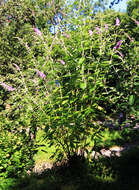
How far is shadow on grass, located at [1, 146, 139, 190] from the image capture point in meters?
2.63

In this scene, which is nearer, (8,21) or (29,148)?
(29,148)

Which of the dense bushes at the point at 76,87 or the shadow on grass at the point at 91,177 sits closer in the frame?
the shadow on grass at the point at 91,177

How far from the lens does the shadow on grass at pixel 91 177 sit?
263 cm

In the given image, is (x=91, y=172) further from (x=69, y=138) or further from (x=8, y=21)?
(x=8, y=21)

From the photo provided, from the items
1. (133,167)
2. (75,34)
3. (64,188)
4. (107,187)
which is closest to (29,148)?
(64,188)

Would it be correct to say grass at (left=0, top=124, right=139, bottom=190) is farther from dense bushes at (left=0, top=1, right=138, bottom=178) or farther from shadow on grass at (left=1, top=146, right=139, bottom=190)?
dense bushes at (left=0, top=1, right=138, bottom=178)

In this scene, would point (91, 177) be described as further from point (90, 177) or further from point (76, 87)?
point (76, 87)

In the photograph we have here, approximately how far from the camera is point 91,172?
316 cm

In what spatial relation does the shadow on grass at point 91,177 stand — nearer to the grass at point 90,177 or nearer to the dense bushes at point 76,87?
the grass at point 90,177

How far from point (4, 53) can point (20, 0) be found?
9.17 feet

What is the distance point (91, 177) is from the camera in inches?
116

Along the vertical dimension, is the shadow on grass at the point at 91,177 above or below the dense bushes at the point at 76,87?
below

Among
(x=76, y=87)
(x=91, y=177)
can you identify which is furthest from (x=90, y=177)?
(x=76, y=87)

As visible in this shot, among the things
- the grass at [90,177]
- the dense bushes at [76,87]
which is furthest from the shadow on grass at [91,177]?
the dense bushes at [76,87]
